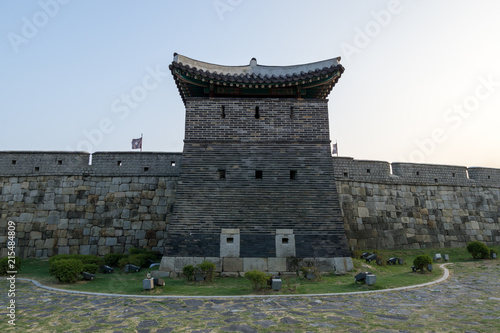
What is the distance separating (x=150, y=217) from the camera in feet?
46.5

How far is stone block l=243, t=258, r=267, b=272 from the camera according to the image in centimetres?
955

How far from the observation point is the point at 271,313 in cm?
605

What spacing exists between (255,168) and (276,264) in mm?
3419

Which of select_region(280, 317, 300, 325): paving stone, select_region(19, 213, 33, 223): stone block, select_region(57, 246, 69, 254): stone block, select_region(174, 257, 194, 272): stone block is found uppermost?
select_region(19, 213, 33, 223): stone block

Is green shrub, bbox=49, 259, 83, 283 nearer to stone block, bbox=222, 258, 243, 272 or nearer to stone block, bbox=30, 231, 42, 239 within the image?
stone block, bbox=222, 258, 243, 272

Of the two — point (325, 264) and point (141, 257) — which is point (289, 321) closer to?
point (325, 264)

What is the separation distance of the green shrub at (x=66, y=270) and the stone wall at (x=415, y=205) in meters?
11.2

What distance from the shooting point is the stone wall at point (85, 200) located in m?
13.5

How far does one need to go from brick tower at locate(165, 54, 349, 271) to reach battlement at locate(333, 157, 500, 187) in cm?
458

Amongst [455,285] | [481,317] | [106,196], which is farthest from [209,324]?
[106,196]

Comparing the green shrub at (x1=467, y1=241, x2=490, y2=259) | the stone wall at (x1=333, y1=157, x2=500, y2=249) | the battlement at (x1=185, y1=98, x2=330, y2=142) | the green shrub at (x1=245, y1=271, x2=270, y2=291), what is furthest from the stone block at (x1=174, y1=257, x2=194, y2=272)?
the green shrub at (x1=467, y1=241, x2=490, y2=259)

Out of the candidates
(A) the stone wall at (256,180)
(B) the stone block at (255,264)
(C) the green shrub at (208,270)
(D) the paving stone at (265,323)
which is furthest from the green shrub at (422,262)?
(D) the paving stone at (265,323)

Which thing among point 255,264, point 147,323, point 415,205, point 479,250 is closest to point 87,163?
point 255,264

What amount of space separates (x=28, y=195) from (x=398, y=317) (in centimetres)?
1525
